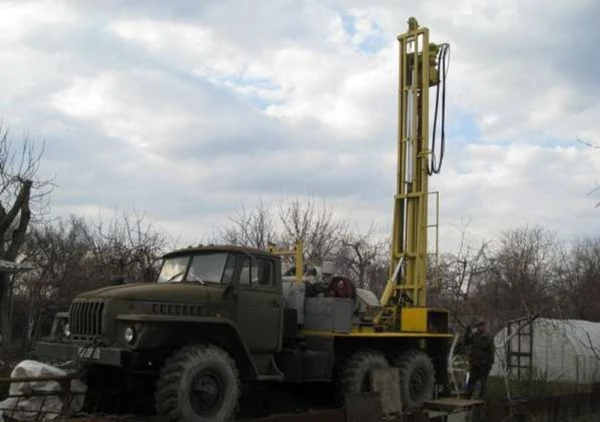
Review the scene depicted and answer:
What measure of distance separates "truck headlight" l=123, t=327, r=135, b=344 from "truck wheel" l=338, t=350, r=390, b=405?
4.23 meters

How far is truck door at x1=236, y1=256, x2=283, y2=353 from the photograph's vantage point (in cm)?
1002

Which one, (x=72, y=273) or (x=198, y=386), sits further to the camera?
(x=72, y=273)

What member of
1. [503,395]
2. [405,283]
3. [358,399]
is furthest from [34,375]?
[503,395]

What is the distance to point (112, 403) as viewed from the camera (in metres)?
9.51

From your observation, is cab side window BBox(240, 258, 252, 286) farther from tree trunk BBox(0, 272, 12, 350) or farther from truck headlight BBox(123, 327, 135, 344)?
tree trunk BBox(0, 272, 12, 350)

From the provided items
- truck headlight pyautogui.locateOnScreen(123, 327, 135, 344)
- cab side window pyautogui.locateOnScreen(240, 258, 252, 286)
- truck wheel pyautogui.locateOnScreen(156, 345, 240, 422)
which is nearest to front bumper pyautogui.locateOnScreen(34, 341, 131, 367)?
truck headlight pyautogui.locateOnScreen(123, 327, 135, 344)

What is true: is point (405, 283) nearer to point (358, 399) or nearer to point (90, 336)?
point (358, 399)

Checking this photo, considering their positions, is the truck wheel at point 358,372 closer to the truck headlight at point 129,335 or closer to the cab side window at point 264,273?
the cab side window at point 264,273

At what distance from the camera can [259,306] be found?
33.6ft

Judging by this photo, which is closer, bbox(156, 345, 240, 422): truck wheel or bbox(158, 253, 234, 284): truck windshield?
bbox(156, 345, 240, 422): truck wheel

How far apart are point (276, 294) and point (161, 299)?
6.54 ft

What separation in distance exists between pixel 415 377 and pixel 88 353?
631 cm

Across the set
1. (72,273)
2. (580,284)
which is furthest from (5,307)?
(580,284)

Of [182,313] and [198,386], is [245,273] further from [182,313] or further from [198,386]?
[198,386]
